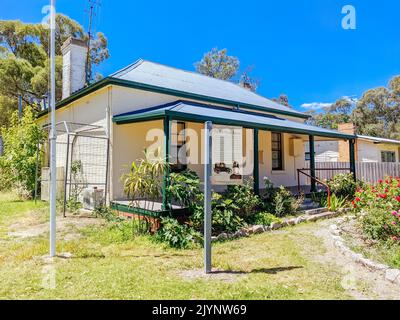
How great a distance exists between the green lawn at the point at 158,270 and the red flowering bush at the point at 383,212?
115 cm

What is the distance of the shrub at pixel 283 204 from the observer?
9.23 metres

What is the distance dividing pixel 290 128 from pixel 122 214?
6584 mm

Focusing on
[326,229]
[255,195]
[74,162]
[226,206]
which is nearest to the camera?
[226,206]

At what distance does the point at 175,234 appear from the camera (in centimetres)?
652

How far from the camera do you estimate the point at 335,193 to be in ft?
39.8

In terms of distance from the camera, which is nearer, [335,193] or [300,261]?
[300,261]

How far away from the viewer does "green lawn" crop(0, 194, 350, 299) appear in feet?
13.3

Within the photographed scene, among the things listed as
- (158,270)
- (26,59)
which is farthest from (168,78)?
(26,59)

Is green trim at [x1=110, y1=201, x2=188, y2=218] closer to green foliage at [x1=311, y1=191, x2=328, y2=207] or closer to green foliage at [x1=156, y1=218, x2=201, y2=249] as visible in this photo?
green foliage at [x1=156, y1=218, x2=201, y2=249]

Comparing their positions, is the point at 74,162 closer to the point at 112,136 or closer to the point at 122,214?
the point at 112,136

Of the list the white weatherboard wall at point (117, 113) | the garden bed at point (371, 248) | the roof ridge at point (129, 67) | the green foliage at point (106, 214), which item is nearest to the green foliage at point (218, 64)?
the roof ridge at point (129, 67)

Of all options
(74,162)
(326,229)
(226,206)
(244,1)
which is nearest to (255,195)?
(226,206)

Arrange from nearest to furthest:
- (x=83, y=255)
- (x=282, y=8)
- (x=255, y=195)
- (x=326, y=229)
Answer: (x=83, y=255)
(x=326, y=229)
(x=255, y=195)
(x=282, y=8)

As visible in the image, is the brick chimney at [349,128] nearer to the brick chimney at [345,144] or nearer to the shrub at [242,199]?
the brick chimney at [345,144]
